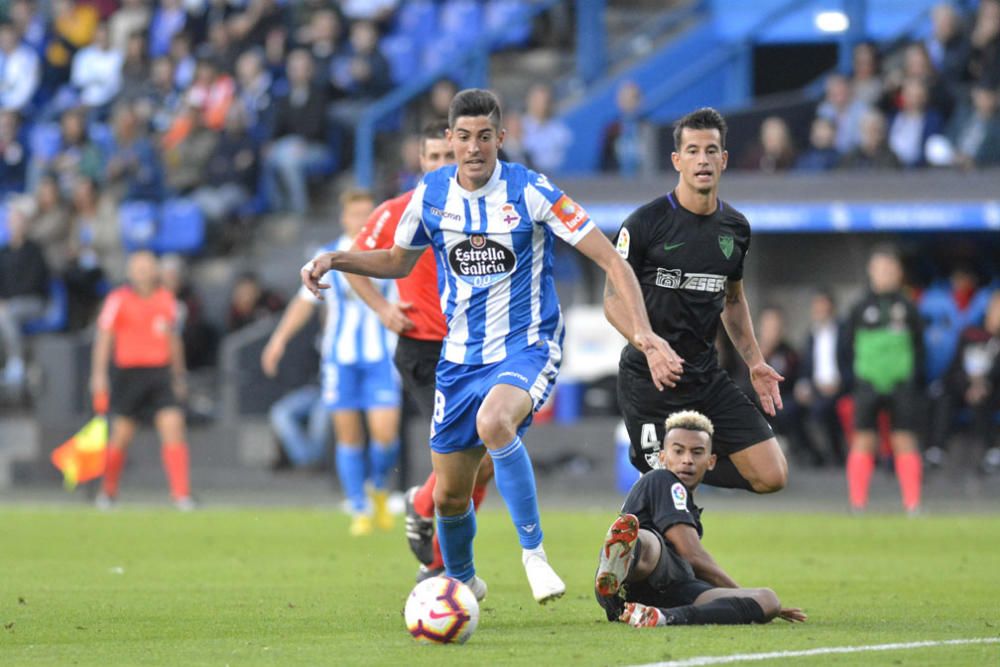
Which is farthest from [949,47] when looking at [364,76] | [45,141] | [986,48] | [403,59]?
[45,141]

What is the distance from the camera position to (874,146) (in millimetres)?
19047

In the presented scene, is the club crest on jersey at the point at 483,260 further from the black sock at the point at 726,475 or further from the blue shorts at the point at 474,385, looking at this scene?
the black sock at the point at 726,475

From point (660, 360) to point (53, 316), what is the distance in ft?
53.9

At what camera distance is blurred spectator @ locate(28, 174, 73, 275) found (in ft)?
77.8

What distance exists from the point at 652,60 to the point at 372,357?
1003 centimetres

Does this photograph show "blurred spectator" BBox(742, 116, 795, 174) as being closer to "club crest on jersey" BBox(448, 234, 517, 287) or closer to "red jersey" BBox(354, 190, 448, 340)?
"red jersey" BBox(354, 190, 448, 340)

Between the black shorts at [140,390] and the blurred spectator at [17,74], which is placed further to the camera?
the blurred spectator at [17,74]

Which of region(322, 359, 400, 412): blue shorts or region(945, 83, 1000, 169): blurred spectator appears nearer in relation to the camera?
region(322, 359, 400, 412): blue shorts

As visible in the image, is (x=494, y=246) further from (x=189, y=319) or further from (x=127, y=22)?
(x=127, y=22)

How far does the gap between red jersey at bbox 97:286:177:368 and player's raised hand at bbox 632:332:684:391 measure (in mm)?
10466

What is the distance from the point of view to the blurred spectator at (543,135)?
21.3 m

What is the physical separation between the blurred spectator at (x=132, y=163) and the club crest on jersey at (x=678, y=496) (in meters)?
16.5

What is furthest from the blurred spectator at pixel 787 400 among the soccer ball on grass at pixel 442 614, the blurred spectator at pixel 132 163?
the soccer ball on grass at pixel 442 614

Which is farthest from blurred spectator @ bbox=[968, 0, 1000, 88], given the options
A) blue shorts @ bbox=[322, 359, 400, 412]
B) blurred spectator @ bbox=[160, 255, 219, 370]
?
blurred spectator @ bbox=[160, 255, 219, 370]
